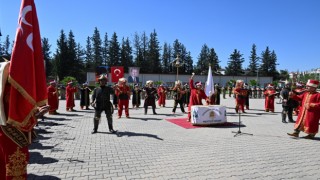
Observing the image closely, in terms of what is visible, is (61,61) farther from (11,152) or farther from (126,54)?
(11,152)

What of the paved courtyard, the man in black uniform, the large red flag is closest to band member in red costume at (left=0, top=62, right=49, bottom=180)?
the large red flag

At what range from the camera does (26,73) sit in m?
3.54

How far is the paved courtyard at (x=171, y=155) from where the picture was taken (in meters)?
5.72

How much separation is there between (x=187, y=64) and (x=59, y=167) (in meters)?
103

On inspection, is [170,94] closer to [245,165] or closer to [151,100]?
[151,100]

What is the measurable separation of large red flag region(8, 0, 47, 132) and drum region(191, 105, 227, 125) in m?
8.74

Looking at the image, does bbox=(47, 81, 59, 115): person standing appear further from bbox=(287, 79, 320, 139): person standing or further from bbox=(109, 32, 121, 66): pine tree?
bbox=(109, 32, 121, 66): pine tree

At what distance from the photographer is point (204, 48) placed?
110938 millimetres

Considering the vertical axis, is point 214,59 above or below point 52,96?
above

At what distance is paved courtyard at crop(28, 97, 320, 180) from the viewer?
572 centimetres

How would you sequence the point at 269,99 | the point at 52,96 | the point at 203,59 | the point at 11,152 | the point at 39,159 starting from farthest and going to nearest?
the point at 203,59 → the point at 269,99 → the point at 52,96 → the point at 39,159 → the point at 11,152

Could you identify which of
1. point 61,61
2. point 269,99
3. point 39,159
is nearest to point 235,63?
point 61,61

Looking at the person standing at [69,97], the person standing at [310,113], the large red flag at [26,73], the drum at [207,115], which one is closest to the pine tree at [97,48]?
the person standing at [69,97]

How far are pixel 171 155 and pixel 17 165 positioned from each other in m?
4.23
